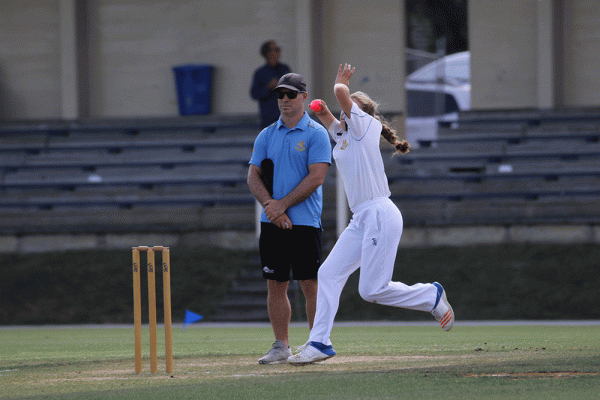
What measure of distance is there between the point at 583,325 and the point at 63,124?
1222cm

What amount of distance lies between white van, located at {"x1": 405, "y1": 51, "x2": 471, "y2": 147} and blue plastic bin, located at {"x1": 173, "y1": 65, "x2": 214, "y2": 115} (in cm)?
530

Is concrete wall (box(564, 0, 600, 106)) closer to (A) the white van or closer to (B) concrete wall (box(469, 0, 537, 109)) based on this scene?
(B) concrete wall (box(469, 0, 537, 109))

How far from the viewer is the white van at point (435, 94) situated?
22.9 meters

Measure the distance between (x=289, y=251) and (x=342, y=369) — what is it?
1034 mm

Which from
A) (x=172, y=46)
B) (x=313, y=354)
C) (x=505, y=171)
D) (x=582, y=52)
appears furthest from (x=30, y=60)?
(x=313, y=354)

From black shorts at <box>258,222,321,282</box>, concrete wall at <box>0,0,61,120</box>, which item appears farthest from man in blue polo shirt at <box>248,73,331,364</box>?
concrete wall at <box>0,0,61,120</box>

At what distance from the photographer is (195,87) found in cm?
1972

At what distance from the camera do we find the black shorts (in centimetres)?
705

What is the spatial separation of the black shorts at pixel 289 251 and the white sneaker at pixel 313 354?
640 mm

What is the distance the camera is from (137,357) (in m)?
6.52

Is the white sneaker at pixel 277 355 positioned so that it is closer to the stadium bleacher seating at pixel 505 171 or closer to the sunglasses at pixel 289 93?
the sunglasses at pixel 289 93

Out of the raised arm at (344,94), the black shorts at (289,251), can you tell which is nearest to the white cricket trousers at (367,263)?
the black shorts at (289,251)

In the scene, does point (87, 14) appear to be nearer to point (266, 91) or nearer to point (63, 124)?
point (63, 124)

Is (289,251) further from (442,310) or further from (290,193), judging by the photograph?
(442,310)
